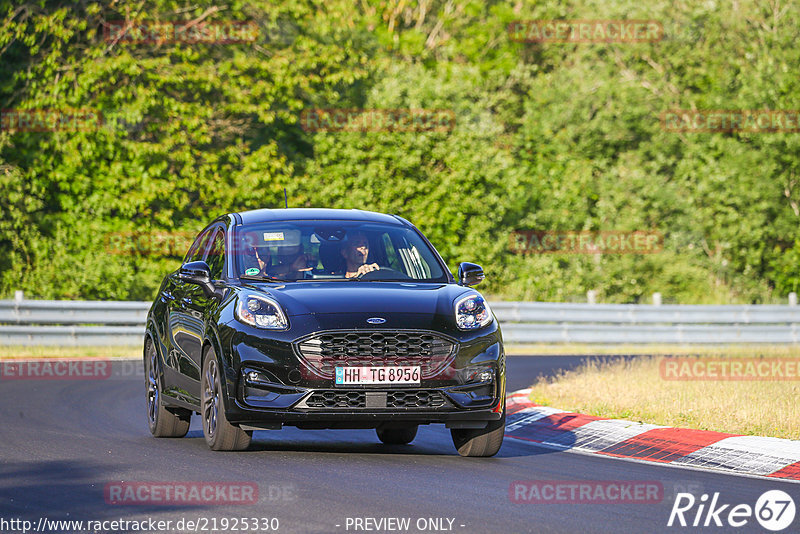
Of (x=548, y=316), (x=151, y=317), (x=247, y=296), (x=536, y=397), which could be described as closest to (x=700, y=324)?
(x=548, y=316)

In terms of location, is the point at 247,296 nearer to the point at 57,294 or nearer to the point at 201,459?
the point at 201,459

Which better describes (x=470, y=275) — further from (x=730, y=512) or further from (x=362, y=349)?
(x=730, y=512)

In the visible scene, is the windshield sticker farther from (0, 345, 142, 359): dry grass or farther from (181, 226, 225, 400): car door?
(0, 345, 142, 359): dry grass

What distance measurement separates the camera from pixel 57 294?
2942cm

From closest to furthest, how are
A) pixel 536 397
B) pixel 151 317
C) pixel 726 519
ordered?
pixel 726 519
pixel 151 317
pixel 536 397

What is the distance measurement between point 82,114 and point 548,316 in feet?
38.1

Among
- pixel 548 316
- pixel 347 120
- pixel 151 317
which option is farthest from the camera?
pixel 347 120

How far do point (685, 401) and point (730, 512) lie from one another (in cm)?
545

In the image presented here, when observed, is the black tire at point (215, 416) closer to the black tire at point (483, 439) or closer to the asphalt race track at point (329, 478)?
the asphalt race track at point (329, 478)

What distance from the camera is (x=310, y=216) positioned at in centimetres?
1101

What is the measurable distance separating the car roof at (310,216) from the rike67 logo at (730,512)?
399cm

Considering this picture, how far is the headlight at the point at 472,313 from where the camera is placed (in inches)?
376

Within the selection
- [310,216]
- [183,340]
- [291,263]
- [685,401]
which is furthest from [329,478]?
[685,401]

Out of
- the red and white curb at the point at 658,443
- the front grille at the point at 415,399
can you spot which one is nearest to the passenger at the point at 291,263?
the front grille at the point at 415,399
